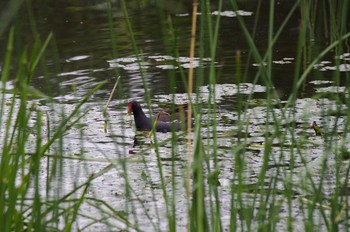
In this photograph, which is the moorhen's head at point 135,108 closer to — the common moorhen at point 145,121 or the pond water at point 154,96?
the common moorhen at point 145,121

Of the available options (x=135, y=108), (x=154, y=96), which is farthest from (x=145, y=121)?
(x=154, y=96)

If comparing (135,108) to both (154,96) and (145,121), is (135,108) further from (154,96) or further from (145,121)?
(154,96)

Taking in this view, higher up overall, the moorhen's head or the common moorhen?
the moorhen's head

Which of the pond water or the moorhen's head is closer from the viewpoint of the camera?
the pond water

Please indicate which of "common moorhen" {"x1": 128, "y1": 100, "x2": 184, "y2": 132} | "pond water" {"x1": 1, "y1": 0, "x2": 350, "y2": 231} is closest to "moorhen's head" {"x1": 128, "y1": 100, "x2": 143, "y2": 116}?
"common moorhen" {"x1": 128, "y1": 100, "x2": 184, "y2": 132}

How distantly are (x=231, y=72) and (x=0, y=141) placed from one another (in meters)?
2.80

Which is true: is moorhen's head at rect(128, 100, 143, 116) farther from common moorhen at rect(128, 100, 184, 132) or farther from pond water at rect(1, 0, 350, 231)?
pond water at rect(1, 0, 350, 231)

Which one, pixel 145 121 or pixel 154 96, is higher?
pixel 154 96

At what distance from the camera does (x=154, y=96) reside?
7.73 meters

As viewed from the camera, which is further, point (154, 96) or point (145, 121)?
point (154, 96)

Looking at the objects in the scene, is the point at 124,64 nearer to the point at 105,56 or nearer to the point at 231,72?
the point at 105,56

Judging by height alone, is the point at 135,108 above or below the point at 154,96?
below

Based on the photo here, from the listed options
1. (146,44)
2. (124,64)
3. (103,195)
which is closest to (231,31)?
(146,44)

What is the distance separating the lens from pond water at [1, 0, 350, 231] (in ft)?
14.8
